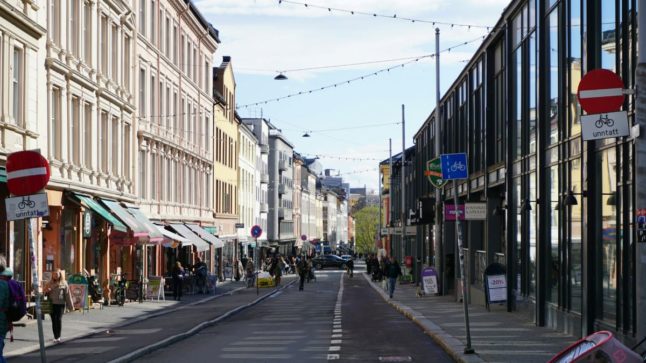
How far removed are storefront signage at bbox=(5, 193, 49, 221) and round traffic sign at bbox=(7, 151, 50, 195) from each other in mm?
173

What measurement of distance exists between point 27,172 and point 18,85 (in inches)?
540

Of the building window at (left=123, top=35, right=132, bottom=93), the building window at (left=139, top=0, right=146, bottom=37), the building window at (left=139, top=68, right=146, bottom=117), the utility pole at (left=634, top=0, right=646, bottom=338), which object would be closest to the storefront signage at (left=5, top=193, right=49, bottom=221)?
the utility pole at (left=634, top=0, right=646, bottom=338)

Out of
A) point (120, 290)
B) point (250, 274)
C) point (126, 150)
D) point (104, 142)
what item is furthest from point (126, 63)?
point (250, 274)

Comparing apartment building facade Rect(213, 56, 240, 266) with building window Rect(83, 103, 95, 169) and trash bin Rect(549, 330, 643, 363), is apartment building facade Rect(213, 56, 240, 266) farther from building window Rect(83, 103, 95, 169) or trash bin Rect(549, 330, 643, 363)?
→ trash bin Rect(549, 330, 643, 363)

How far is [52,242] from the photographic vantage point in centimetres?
2984

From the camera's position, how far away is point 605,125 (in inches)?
418

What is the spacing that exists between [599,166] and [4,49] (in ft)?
45.5

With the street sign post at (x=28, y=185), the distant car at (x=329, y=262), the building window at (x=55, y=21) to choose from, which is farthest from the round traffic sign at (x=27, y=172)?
the distant car at (x=329, y=262)

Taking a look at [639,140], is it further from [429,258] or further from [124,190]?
[429,258]

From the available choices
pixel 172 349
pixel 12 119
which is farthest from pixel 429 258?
pixel 172 349

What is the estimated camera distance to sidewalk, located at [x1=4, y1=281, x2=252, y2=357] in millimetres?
20053

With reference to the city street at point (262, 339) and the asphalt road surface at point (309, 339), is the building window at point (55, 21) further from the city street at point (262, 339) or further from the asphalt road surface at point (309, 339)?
the asphalt road surface at point (309, 339)


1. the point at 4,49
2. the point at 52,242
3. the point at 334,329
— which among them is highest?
the point at 4,49

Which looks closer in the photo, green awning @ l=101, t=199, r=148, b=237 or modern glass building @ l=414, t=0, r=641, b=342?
modern glass building @ l=414, t=0, r=641, b=342
